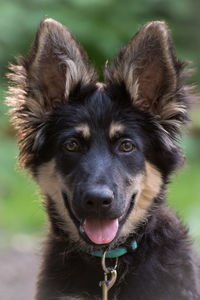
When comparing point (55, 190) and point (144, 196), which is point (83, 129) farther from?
point (144, 196)

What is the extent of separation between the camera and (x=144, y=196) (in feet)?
17.1

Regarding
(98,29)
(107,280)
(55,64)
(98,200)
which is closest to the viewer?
(98,200)

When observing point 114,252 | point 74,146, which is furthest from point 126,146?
point 114,252

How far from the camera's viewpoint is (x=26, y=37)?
14.4 meters

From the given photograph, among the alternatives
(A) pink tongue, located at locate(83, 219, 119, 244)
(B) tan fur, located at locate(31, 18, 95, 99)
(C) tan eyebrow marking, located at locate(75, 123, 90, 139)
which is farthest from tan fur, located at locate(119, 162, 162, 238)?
(B) tan fur, located at locate(31, 18, 95, 99)

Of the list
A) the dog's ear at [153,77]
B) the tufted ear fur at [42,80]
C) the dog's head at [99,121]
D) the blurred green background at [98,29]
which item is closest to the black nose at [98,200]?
the dog's head at [99,121]

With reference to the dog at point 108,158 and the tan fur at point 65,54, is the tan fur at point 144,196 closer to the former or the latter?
the dog at point 108,158

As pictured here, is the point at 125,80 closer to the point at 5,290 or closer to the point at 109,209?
the point at 109,209

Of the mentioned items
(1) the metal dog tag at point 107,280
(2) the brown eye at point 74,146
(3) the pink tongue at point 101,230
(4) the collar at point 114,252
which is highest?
(2) the brown eye at point 74,146

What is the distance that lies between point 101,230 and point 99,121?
887 mm

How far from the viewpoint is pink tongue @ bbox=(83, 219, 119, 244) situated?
188 inches

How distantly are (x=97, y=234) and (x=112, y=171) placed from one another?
19.9 inches

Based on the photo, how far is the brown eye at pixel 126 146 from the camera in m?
5.06

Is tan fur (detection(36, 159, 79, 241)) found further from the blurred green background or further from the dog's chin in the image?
the blurred green background
